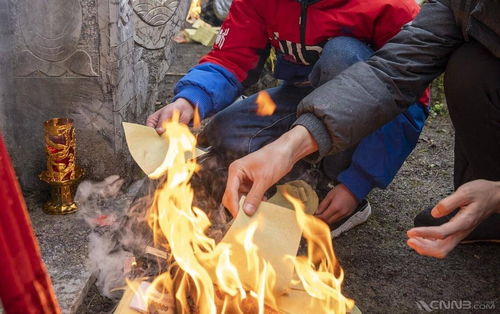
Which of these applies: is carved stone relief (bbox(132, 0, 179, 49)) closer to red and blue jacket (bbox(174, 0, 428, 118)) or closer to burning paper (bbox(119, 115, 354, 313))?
A: red and blue jacket (bbox(174, 0, 428, 118))

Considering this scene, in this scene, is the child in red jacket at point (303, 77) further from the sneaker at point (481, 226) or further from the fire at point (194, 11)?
the fire at point (194, 11)

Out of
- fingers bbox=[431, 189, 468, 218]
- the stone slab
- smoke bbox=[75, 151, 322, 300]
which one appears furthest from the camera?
smoke bbox=[75, 151, 322, 300]

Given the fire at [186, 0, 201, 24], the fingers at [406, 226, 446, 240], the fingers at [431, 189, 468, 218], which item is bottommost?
the fire at [186, 0, 201, 24]

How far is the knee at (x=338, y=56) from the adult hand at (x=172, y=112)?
20.5 inches

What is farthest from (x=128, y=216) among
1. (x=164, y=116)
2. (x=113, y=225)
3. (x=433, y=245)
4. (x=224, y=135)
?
(x=433, y=245)

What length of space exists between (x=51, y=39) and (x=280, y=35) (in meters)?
0.93

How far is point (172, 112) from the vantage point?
223cm

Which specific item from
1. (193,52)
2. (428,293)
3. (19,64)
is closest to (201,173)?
(19,64)

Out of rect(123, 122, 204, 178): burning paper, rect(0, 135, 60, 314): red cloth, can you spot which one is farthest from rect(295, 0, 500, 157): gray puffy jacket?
rect(0, 135, 60, 314): red cloth

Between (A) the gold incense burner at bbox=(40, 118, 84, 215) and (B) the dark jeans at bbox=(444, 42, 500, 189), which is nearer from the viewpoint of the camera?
(B) the dark jeans at bbox=(444, 42, 500, 189)

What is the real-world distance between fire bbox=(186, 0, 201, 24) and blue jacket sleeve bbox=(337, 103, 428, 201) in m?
3.53

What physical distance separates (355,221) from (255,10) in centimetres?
98

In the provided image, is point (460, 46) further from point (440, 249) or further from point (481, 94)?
point (440, 249)

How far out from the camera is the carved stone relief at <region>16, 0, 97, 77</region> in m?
2.27
